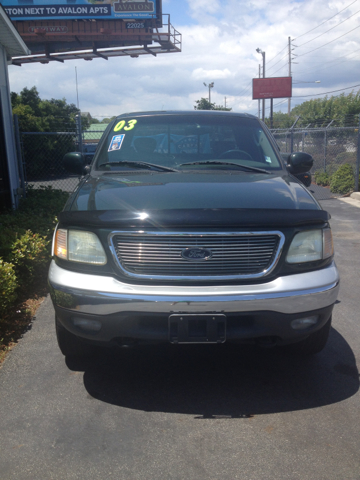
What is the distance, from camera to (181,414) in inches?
110

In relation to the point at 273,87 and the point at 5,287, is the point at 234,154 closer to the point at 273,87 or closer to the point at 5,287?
the point at 5,287

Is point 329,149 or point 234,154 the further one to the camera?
point 329,149

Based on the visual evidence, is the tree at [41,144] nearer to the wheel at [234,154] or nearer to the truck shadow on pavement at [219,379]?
the wheel at [234,154]

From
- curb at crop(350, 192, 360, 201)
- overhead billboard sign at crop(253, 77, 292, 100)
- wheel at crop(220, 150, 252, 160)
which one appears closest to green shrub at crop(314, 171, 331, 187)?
curb at crop(350, 192, 360, 201)

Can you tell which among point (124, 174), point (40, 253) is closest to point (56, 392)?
point (124, 174)

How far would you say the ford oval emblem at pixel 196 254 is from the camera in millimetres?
2676

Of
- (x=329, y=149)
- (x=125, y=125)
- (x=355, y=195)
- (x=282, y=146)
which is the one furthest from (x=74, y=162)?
(x=282, y=146)

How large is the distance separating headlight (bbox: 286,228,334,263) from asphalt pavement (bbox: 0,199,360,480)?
91 cm

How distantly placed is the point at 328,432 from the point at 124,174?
7.67 ft

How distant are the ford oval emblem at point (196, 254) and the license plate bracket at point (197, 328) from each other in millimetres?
327

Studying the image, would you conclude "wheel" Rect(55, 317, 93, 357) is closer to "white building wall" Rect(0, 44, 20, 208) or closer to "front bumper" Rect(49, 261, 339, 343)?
"front bumper" Rect(49, 261, 339, 343)

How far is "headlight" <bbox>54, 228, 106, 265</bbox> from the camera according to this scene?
2.78 m

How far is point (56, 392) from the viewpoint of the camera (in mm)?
3061

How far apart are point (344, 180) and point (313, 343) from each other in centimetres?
1204
